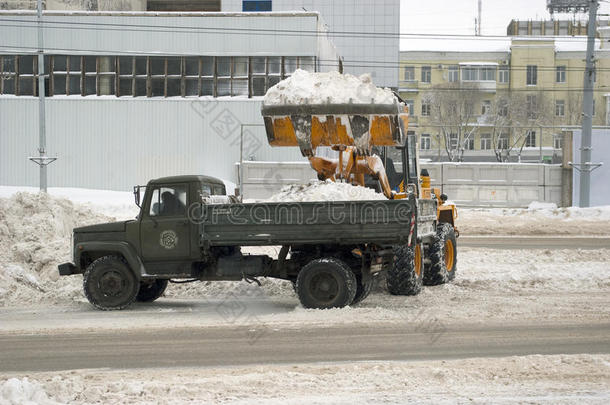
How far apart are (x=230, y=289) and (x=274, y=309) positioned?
2.36m

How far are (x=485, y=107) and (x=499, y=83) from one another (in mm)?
5792

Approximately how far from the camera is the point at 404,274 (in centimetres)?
1338

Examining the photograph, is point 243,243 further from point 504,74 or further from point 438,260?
point 504,74

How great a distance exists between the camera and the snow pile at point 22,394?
23.0 feet

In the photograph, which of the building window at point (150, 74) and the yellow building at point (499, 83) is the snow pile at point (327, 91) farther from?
the yellow building at point (499, 83)

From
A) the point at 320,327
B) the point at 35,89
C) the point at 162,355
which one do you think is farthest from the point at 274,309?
the point at 35,89

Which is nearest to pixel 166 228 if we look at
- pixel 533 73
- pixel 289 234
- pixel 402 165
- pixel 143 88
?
pixel 289 234

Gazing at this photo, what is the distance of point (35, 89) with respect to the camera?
36.4 metres

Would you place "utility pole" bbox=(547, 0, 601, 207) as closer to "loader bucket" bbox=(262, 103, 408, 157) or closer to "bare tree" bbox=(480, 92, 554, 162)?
"loader bucket" bbox=(262, 103, 408, 157)

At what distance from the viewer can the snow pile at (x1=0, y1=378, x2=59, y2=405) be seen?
23.0 feet

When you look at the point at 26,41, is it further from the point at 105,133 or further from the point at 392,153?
the point at 392,153

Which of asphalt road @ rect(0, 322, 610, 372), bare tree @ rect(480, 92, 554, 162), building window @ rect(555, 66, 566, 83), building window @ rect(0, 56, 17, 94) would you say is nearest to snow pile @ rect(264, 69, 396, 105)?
asphalt road @ rect(0, 322, 610, 372)

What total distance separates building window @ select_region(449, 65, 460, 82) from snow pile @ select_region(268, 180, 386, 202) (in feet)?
188

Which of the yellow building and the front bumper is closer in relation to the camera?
the front bumper
